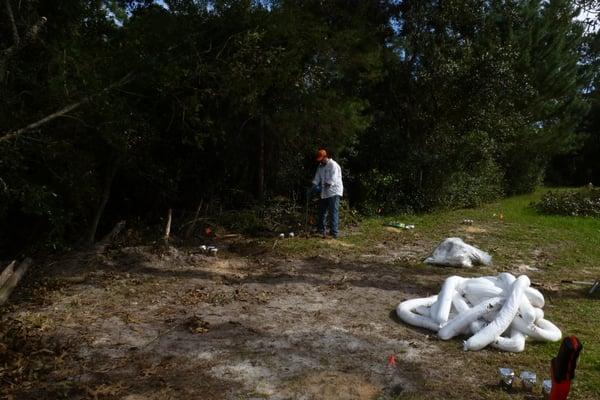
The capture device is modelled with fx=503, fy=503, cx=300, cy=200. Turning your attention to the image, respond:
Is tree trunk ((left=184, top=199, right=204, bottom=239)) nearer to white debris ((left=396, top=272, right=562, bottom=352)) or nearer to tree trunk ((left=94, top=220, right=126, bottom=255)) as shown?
tree trunk ((left=94, top=220, right=126, bottom=255))

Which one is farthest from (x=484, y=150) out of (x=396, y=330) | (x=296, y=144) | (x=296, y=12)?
(x=396, y=330)

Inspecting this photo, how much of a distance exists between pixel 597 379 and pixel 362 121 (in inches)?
321

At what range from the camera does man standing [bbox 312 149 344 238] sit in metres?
9.23

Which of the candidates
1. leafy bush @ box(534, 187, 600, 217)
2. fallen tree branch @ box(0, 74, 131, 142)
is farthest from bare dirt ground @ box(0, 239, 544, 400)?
leafy bush @ box(534, 187, 600, 217)

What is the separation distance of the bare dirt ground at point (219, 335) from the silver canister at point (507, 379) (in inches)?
8.0

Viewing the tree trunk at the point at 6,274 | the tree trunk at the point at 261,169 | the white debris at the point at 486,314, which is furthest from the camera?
the tree trunk at the point at 261,169

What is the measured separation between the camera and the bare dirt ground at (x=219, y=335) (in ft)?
12.0

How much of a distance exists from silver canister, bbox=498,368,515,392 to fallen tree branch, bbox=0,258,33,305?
17.0 ft

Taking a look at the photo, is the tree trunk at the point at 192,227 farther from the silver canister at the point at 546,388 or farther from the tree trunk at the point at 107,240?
the silver canister at the point at 546,388

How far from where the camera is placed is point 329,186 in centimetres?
924

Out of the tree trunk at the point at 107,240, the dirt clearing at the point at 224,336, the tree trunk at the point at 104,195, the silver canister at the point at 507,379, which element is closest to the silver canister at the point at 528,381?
the silver canister at the point at 507,379

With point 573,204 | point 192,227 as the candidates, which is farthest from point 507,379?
point 573,204

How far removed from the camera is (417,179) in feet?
44.3

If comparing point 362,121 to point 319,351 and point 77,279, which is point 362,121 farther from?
point 319,351
